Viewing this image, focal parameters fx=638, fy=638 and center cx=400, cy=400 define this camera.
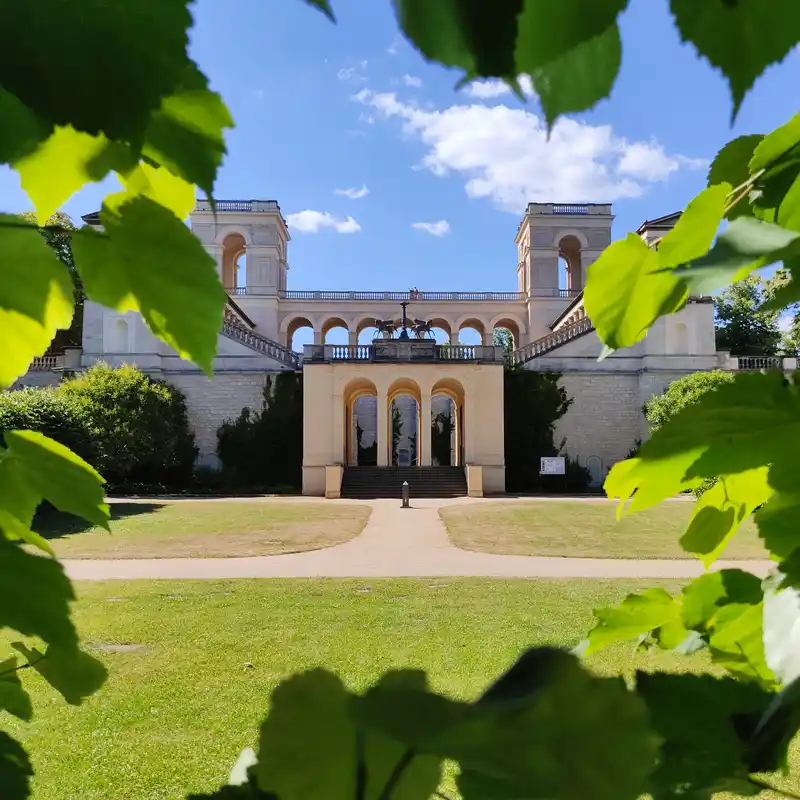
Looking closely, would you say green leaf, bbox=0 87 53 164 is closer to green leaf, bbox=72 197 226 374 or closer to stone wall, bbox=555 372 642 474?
green leaf, bbox=72 197 226 374

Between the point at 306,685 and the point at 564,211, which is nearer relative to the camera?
the point at 306,685

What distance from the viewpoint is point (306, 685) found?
243 mm

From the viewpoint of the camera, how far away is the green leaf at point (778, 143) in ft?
1.49

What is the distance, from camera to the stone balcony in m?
20.4

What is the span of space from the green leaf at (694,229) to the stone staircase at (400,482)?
57.8 ft

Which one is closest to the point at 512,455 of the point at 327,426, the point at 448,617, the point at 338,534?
the point at 327,426

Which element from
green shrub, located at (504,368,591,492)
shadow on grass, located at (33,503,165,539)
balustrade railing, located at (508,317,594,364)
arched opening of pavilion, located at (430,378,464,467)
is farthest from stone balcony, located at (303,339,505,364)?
shadow on grass, located at (33,503,165,539)

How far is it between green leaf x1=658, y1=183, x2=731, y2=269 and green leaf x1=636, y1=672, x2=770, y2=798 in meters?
0.29

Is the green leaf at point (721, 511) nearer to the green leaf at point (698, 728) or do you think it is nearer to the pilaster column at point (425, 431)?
the green leaf at point (698, 728)

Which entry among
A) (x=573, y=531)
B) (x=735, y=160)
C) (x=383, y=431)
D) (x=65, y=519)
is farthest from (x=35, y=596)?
(x=383, y=431)

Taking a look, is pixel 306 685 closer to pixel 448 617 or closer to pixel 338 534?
pixel 448 617

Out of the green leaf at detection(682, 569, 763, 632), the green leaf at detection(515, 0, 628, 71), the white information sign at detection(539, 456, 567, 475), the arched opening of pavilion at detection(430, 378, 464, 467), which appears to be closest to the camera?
the green leaf at detection(515, 0, 628, 71)

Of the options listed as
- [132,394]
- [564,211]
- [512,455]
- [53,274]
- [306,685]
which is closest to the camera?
[306,685]

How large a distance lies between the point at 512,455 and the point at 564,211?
16539 millimetres
